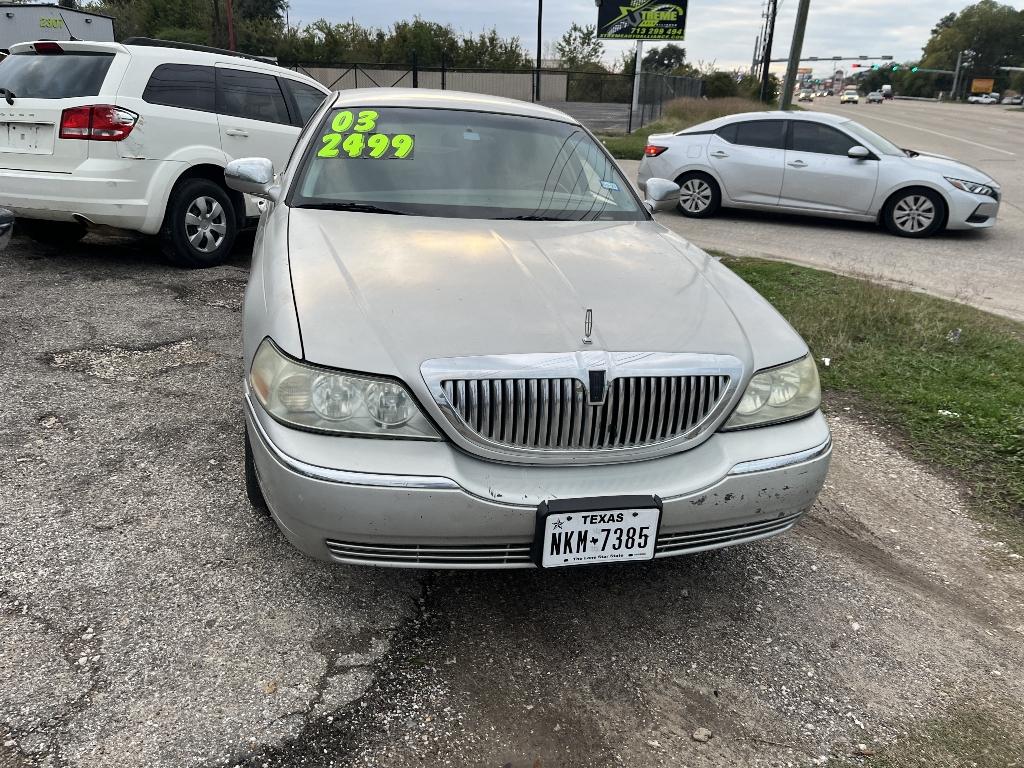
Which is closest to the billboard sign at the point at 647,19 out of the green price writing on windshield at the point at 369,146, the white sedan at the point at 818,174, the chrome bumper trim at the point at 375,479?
the white sedan at the point at 818,174

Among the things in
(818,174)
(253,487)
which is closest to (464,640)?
(253,487)

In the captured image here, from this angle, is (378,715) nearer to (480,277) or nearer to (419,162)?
(480,277)

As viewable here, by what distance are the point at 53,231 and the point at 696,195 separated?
7657mm

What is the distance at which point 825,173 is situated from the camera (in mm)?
9789

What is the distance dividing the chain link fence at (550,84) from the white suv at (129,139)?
1830 centimetres

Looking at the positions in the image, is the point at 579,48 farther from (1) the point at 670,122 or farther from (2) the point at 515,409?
(2) the point at 515,409

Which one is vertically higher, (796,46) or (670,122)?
(796,46)

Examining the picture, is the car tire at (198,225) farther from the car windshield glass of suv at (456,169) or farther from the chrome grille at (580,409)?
the chrome grille at (580,409)

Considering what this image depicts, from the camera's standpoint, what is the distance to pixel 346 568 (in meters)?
2.79

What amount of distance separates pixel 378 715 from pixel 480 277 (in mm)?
1394

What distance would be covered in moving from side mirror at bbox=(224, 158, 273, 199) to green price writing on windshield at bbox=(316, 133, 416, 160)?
0.41m

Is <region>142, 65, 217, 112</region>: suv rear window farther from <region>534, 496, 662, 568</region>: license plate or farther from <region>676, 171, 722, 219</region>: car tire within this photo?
<region>676, 171, 722, 219</region>: car tire

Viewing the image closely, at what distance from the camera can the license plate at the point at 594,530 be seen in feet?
7.14

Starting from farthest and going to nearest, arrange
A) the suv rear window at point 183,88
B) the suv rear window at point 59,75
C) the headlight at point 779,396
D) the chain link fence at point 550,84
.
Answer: the chain link fence at point 550,84 → the suv rear window at point 183,88 → the suv rear window at point 59,75 → the headlight at point 779,396
